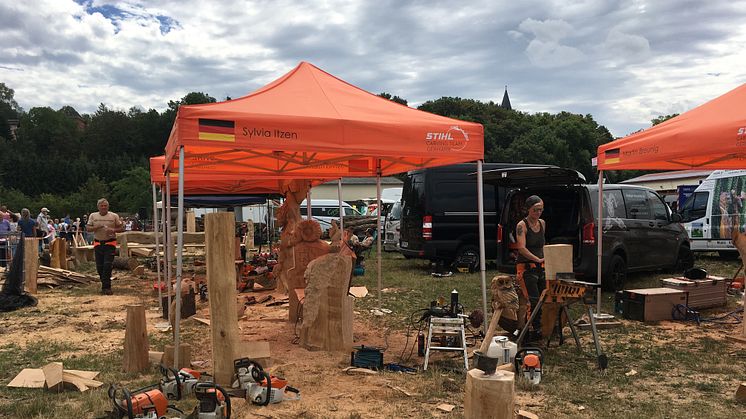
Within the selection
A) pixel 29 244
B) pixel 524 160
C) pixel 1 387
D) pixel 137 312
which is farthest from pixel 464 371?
pixel 524 160

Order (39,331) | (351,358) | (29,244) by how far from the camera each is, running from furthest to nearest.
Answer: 1. (29,244)
2. (39,331)
3. (351,358)

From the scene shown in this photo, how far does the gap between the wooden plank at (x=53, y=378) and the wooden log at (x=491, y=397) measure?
3205 millimetres

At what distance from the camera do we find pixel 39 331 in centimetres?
665

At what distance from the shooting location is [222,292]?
4254 millimetres

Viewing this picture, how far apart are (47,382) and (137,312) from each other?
0.82 m

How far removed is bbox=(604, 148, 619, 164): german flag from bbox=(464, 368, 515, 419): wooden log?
433 cm

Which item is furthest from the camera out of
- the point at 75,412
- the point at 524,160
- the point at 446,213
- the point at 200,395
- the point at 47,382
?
the point at 524,160

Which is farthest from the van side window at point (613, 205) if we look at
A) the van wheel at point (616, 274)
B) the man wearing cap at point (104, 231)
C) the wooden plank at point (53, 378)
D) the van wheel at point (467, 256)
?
the man wearing cap at point (104, 231)

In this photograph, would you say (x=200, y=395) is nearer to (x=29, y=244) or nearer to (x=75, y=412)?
(x=75, y=412)

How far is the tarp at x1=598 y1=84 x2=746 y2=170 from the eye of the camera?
5.20 m

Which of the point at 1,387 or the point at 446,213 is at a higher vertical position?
the point at 446,213

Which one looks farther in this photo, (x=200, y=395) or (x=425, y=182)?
(x=425, y=182)

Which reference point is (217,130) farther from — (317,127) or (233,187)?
(233,187)

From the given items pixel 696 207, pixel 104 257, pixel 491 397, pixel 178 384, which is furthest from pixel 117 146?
pixel 491 397
